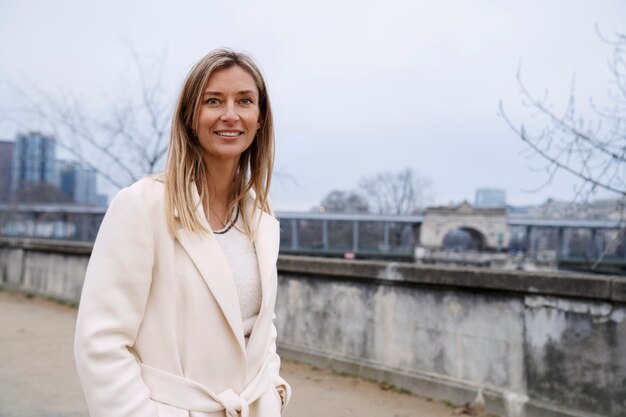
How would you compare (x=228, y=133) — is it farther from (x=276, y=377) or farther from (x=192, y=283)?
(x=276, y=377)

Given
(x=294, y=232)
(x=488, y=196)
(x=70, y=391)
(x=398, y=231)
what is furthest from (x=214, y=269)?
(x=398, y=231)

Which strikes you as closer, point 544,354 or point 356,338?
point 544,354

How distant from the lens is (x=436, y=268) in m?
5.09

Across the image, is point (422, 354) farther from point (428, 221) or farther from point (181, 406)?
→ point (428, 221)

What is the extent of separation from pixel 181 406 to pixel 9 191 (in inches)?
2547

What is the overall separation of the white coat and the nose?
26 cm

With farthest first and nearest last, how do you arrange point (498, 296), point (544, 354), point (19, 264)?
1. point (19, 264)
2. point (498, 296)
3. point (544, 354)

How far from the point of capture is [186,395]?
1.41 metres

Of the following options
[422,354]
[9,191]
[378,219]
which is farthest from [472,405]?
[378,219]

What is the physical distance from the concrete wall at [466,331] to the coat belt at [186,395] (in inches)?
137

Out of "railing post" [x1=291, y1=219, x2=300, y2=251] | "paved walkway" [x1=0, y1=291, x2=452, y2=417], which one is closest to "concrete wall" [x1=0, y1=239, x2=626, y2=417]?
"paved walkway" [x1=0, y1=291, x2=452, y2=417]

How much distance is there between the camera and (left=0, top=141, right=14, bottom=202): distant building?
60.9m

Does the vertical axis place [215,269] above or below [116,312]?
above

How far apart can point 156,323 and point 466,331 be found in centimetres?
395
